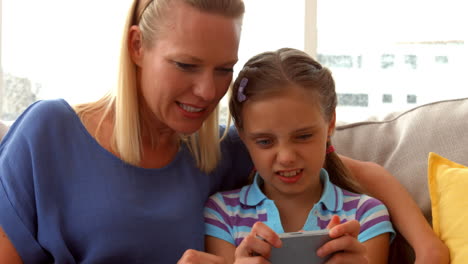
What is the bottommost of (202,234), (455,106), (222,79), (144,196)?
(202,234)

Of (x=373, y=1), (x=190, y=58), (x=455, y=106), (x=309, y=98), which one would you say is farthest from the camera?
(x=373, y=1)

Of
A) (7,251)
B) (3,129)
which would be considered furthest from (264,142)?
(3,129)

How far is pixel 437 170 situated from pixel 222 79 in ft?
1.87

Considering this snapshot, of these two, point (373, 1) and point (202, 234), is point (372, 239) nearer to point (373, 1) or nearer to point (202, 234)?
point (202, 234)

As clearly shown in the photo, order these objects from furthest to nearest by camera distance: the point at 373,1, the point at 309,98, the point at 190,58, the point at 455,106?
the point at 373,1, the point at 455,106, the point at 309,98, the point at 190,58

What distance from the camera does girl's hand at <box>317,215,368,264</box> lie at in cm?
125

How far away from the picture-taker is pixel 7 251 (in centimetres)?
142

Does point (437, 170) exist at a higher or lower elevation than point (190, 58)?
lower

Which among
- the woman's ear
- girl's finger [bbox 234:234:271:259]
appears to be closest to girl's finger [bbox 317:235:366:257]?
girl's finger [bbox 234:234:271:259]

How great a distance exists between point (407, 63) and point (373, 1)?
38 cm

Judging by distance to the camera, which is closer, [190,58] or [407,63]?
[190,58]

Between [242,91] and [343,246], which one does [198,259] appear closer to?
[343,246]

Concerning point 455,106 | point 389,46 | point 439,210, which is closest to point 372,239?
point 439,210

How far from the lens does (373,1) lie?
3.31 m
